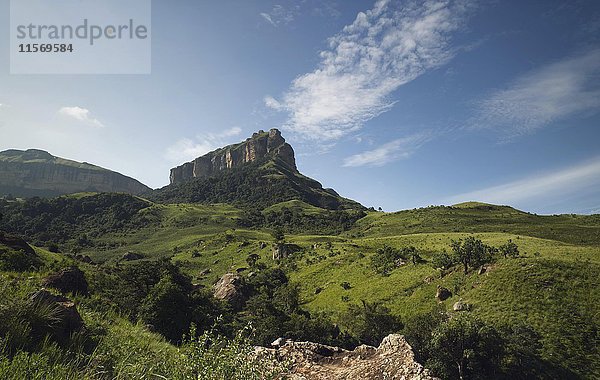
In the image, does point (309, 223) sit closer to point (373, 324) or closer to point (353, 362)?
point (373, 324)

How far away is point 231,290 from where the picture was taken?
73.1m

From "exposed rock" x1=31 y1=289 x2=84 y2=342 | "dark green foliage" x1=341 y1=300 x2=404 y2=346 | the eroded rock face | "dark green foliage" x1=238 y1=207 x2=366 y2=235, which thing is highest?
"dark green foliage" x1=238 y1=207 x2=366 y2=235

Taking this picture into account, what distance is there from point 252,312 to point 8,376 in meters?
63.2

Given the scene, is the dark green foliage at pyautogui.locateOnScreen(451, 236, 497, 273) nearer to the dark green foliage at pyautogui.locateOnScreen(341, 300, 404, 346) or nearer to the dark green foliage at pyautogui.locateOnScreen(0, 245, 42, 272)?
the dark green foliage at pyautogui.locateOnScreen(341, 300, 404, 346)

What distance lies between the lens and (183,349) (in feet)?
31.2

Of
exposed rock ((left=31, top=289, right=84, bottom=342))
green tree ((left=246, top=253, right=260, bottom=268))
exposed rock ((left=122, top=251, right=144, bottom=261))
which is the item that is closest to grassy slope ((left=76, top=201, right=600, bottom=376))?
green tree ((left=246, top=253, right=260, bottom=268))

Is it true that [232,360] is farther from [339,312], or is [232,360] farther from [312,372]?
[339,312]

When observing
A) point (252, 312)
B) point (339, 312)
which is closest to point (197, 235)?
point (252, 312)

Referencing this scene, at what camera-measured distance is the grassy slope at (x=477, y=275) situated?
41.9 meters

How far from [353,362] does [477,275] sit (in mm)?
48747

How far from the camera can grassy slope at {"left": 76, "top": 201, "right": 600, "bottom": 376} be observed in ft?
137

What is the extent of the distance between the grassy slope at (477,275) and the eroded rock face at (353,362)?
3385cm

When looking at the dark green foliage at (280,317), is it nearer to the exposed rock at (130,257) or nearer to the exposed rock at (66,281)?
the exposed rock at (66,281)

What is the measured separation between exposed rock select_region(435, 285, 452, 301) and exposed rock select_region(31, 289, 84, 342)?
55.3 m
